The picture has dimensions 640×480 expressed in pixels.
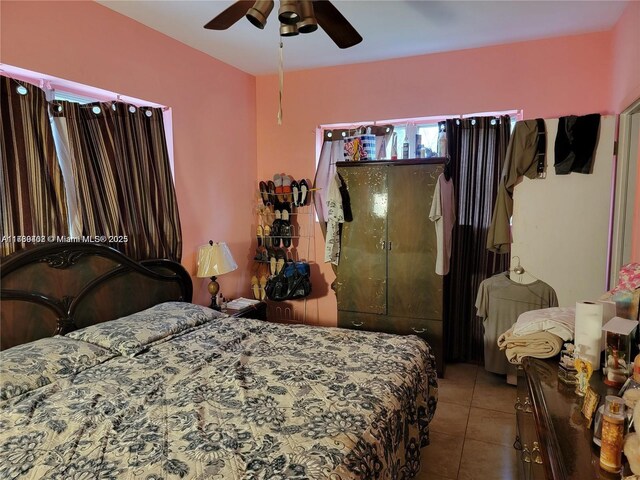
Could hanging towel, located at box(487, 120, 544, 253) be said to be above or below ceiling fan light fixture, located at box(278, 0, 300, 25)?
below

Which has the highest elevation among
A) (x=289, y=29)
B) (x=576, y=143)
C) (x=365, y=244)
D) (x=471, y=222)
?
(x=289, y=29)

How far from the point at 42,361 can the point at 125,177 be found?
1351 millimetres

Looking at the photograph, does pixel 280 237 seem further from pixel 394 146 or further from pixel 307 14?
pixel 307 14

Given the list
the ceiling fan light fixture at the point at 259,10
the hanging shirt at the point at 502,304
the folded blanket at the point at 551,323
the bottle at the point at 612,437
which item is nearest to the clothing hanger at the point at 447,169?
the hanging shirt at the point at 502,304

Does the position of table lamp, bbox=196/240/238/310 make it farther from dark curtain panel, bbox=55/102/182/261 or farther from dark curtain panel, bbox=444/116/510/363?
dark curtain panel, bbox=444/116/510/363

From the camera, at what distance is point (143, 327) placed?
235 cm

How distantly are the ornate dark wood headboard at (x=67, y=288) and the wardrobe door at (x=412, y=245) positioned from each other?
6.19 feet

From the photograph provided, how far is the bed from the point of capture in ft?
4.31

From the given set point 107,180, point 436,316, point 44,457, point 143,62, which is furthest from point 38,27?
point 436,316

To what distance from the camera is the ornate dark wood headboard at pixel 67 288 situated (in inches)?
82.1

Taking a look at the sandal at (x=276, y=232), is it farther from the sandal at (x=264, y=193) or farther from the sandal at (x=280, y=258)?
the sandal at (x=264, y=193)

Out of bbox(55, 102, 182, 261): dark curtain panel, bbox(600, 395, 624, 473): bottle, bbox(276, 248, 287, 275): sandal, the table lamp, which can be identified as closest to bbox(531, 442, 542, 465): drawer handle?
bbox(600, 395, 624, 473): bottle

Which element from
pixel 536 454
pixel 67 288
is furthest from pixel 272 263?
pixel 536 454

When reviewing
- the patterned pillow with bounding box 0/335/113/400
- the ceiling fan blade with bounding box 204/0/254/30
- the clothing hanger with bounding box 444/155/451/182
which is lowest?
the patterned pillow with bounding box 0/335/113/400
